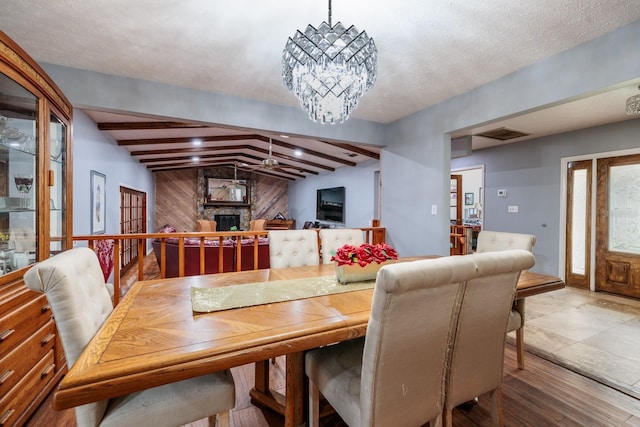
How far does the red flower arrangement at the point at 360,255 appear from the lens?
5.75ft

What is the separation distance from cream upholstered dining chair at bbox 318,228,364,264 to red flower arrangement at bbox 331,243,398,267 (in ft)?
2.39

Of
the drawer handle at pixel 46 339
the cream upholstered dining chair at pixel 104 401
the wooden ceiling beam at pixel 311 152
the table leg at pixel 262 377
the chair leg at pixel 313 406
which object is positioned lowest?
the table leg at pixel 262 377

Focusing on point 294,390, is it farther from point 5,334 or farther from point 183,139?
point 183,139

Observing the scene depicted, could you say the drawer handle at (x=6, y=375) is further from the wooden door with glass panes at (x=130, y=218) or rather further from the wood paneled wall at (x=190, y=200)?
the wood paneled wall at (x=190, y=200)

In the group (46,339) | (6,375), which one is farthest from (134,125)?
(6,375)

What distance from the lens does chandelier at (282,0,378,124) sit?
1655 millimetres

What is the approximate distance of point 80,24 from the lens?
191cm

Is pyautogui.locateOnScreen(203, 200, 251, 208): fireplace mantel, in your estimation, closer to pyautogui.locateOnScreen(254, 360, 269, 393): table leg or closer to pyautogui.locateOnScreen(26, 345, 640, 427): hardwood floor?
pyautogui.locateOnScreen(26, 345, 640, 427): hardwood floor

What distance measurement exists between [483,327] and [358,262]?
717mm

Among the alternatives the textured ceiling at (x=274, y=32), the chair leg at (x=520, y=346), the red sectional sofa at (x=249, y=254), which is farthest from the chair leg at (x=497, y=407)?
the red sectional sofa at (x=249, y=254)

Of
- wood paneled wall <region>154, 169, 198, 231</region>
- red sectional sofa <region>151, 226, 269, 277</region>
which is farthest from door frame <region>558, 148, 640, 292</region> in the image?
wood paneled wall <region>154, 169, 198, 231</region>

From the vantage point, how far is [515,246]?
2.38 metres

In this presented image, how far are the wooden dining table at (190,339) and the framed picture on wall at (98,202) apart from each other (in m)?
2.79

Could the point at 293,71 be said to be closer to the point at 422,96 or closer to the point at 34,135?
the point at 34,135
